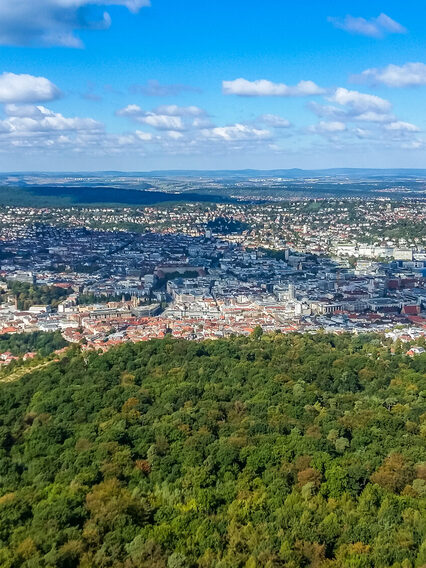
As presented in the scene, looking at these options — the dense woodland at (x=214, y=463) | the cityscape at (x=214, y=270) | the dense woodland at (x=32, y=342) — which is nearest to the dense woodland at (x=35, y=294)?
the cityscape at (x=214, y=270)

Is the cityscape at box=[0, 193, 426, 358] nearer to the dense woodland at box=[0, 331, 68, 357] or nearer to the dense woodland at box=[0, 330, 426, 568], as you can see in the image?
the dense woodland at box=[0, 331, 68, 357]

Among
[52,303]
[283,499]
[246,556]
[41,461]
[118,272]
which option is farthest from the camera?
[118,272]

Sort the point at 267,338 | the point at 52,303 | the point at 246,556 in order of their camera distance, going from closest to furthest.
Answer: the point at 246,556 → the point at 267,338 → the point at 52,303

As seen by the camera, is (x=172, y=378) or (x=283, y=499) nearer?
(x=283, y=499)

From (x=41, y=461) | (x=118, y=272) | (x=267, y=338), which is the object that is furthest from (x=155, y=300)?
(x=41, y=461)

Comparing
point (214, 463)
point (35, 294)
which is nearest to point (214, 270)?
point (35, 294)

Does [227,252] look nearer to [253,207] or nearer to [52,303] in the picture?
[52,303]

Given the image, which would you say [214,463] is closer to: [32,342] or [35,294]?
[32,342]

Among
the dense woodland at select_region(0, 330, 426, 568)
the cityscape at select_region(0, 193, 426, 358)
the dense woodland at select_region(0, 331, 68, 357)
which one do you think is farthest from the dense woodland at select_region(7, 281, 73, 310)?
the dense woodland at select_region(0, 330, 426, 568)
